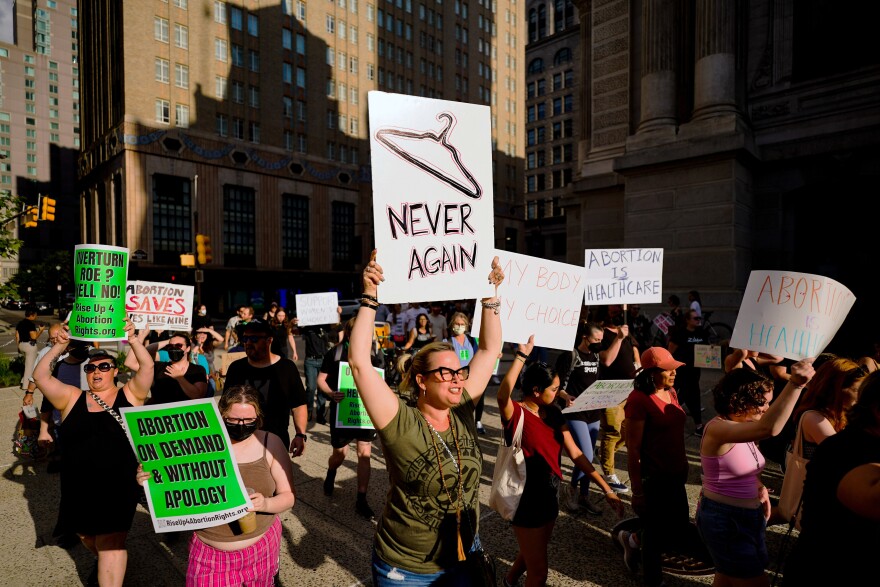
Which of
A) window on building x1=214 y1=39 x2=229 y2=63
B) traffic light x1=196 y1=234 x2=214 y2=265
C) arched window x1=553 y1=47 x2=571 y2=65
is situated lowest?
traffic light x1=196 y1=234 x2=214 y2=265

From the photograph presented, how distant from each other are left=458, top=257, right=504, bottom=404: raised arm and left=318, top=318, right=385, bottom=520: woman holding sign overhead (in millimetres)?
2029

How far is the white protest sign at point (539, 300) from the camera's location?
13.4 feet

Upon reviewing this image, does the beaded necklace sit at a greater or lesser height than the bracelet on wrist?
lesser

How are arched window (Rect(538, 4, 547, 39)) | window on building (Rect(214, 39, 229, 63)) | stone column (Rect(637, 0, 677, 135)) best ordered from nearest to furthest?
1. stone column (Rect(637, 0, 677, 135))
2. window on building (Rect(214, 39, 229, 63))
3. arched window (Rect(538, 4, 547, 39))

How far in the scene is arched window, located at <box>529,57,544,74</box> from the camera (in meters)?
71.2

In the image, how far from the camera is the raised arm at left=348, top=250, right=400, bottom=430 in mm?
2078

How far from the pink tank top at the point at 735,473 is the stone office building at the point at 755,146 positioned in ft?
36.5

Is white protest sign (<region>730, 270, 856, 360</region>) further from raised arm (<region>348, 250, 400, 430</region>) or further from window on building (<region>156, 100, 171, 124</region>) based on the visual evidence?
window on building (<region>156, 100, 171, 124</region>)

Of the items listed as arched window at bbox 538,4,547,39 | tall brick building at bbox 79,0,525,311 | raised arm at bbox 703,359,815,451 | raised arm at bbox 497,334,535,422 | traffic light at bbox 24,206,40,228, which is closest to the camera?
raised arm at bbox 703,359,815,451

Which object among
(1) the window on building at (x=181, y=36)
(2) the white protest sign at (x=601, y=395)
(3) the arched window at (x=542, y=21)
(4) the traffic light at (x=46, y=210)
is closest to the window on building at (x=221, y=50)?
(1) the window on building at (x=181, y=36)

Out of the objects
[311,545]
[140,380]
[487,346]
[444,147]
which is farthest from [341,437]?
[444,147]

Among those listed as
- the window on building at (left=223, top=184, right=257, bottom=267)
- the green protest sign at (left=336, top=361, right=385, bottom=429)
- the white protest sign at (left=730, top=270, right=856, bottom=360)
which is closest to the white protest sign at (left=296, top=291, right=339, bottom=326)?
the green protest sign at (left=336, top=361, right=385, bottom=429)

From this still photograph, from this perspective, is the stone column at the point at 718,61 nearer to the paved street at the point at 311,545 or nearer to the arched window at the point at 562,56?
the paved street at the point at 311,545

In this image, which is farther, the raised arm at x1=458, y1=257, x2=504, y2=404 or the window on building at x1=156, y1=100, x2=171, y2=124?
the window on building at x1=156, y1=100, x2=171, y2=124
